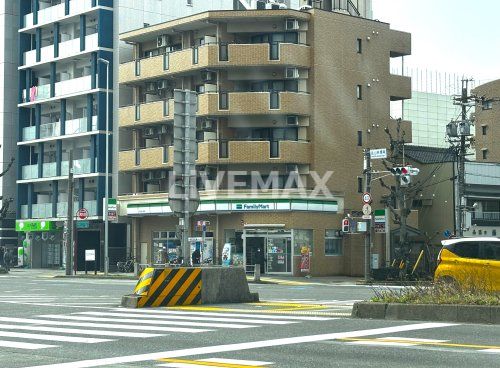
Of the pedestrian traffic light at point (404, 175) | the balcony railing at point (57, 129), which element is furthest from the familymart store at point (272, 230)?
the balcony railing at point (57, 129)

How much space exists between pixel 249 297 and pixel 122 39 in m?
38.5

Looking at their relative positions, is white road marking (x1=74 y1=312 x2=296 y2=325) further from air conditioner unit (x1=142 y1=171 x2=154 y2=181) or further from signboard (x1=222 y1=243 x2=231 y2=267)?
air conditioner unit (x1=142 y1=171 x2=154 y2=181)

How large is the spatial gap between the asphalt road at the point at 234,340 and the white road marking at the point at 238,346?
0.01 metres

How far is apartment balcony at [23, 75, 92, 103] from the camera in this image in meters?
61.8

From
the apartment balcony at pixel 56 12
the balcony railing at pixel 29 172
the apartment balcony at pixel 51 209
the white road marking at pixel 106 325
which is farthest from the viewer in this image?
the balcony railing at pixel 29 172

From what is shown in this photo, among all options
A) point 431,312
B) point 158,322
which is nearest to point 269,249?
point 158,322

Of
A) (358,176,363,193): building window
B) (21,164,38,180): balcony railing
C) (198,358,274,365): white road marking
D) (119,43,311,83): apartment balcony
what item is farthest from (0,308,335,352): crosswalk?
(21,164,38,180): balcony railing

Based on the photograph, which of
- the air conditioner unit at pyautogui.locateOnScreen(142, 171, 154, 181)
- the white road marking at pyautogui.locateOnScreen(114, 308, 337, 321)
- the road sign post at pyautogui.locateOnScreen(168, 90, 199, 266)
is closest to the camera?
the white road marking at pyautogui.locateOnScreen(114, 308, 337, 321)

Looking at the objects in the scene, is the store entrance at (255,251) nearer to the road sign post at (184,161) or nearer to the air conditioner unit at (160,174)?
the air conditioner unit at (160,174)

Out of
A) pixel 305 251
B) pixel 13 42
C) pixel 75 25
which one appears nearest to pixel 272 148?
pixel 305 251

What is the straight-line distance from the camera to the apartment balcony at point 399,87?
57.2 metres

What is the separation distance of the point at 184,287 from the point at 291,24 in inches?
1303

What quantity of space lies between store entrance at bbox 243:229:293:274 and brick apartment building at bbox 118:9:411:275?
59 millimetres

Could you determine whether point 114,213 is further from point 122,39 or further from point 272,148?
point 122,39
